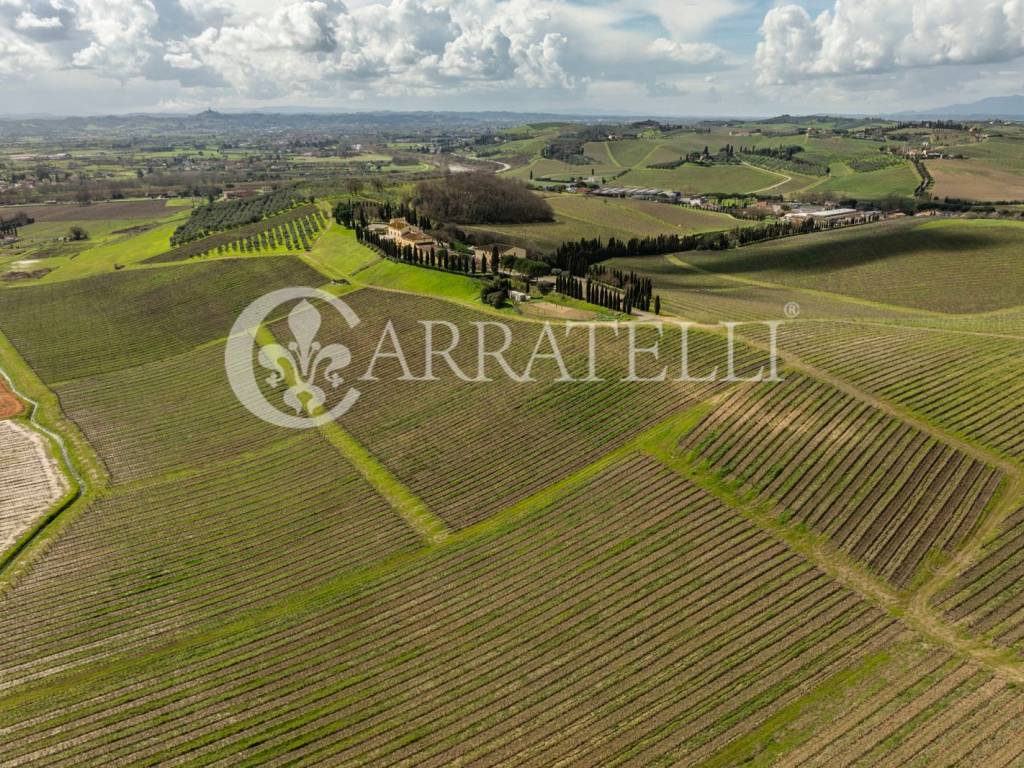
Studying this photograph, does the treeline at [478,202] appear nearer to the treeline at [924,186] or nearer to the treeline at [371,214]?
the treeline at [371,214]

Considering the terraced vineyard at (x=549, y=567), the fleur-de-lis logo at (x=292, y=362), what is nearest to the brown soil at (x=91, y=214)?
the fleur-de-lis logo at (x=292, y=362)

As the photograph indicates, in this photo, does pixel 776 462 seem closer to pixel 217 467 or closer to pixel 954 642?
pixel 954 642

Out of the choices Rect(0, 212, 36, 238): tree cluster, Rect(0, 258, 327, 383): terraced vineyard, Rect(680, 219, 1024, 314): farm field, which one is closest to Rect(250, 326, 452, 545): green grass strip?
Rect(0, 258, 327, 383): terraced vineyard

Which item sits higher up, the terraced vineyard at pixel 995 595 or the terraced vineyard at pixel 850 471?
the terraced vineyard at pixel 850 471

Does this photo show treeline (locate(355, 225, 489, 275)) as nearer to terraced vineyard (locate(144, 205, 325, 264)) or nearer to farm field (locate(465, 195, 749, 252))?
terraced vineyard (locate(144, 205, 325, 264))

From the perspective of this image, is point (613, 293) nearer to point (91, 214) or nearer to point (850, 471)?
point (850, 471)

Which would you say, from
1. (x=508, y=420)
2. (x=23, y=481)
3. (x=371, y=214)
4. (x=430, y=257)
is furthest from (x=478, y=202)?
(x=23, y=481)
